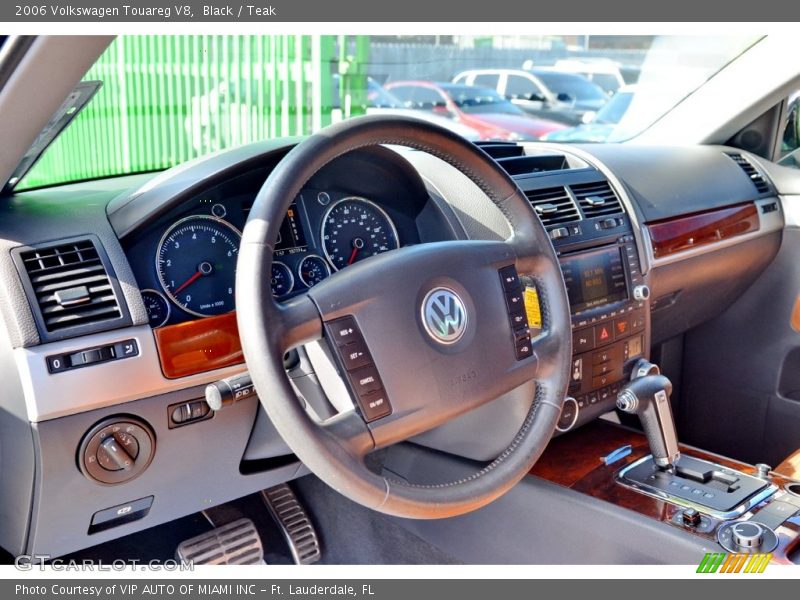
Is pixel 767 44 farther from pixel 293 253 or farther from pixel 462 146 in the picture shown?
pixel 293 253

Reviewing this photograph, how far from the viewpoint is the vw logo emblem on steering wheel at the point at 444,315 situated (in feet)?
4.50

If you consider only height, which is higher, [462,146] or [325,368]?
[462,146]

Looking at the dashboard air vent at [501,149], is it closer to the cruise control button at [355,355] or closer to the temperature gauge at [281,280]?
the temperature gauge at [281,280]

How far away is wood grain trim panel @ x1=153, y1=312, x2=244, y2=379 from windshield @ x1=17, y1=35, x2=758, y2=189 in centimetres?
236

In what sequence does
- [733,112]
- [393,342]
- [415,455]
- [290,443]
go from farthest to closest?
1. [733,112]
2. [415,455]
3. [393,342]
4. [290,443]

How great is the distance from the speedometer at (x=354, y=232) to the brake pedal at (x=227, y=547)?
34.3 inches

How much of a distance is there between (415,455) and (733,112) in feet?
5.73

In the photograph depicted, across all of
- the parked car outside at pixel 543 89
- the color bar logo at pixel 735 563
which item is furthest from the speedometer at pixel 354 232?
the parked car outside at pixel 543 89

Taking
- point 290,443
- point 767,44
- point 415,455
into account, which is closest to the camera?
point 290,443

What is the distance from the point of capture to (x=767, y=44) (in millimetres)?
2654

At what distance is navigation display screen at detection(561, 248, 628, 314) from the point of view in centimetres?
206

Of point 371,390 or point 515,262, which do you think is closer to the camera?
point 371,390

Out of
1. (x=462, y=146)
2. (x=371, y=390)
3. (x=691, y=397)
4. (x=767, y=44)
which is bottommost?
(x=691, y=397)

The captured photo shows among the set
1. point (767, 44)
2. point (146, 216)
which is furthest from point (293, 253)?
point (767, 44)
